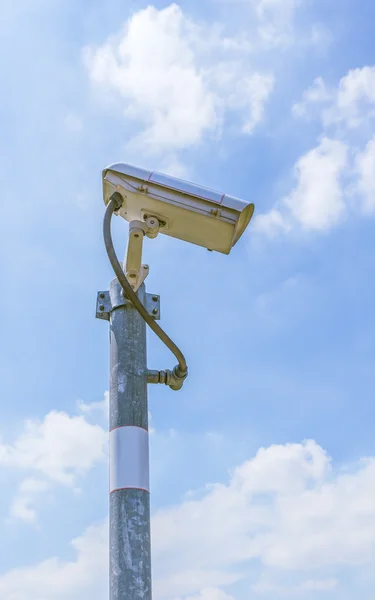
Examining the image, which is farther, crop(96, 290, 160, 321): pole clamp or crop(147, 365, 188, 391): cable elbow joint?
crop(96, 290, 160, 321): pole clamp

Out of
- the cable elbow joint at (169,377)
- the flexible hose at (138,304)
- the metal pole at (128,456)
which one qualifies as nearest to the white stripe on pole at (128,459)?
the metal pole at (128,456)

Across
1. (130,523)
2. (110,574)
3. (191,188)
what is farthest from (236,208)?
(110,574)

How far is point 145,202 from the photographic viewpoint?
197 inches

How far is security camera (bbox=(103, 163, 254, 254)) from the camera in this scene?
16.2ft

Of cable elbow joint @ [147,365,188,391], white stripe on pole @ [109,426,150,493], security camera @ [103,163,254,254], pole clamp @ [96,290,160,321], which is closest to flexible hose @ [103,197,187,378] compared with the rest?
cable elbow joint @ [147,365,188,391]

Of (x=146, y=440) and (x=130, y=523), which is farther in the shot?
(x=146, y=440)

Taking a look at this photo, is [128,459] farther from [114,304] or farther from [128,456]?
[114,304]

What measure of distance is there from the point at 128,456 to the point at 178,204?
186 cm

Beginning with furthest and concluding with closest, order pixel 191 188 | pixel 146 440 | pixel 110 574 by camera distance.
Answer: pixel 191 188 < pixel 146 440 < pixel 110 574

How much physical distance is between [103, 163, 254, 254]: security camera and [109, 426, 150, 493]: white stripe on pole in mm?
1586

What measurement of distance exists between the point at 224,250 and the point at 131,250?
745 millimetres

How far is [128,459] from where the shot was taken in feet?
14.8

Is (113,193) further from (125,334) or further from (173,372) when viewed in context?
(173,372)

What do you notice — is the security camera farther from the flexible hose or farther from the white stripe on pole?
the white stripe on pole
